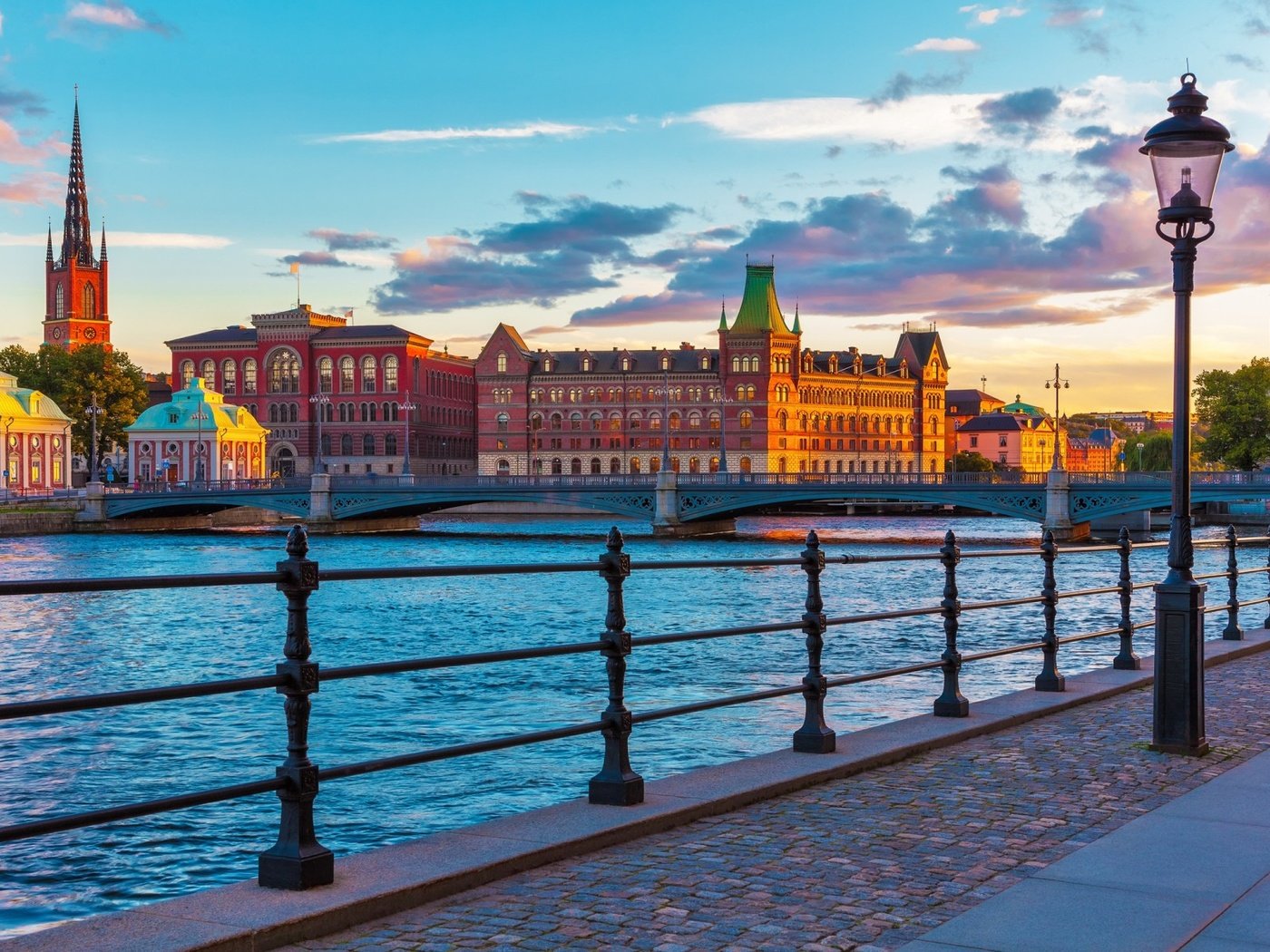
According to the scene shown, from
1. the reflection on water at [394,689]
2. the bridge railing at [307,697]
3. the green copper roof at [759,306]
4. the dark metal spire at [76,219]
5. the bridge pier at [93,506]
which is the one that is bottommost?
the reflection on water at [394,689]

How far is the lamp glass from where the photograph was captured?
8.36 metres

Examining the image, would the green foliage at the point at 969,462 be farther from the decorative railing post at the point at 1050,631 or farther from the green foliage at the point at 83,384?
the decorative railing post at the point at 1050,631

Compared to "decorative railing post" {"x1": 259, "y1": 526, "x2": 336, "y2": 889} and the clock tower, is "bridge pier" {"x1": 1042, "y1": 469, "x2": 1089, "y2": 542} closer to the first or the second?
"decorative railing post" {"x1": 259, "y1": 526, "x2": 336, "y2": 889}

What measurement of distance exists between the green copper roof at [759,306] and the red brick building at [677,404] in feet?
0.36

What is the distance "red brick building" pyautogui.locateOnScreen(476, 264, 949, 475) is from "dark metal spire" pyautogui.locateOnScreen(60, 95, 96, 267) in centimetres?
4572

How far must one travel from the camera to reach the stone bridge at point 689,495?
200 feet

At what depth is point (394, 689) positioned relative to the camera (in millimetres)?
21359

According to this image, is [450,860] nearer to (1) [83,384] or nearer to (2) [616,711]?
(2) [616,711]

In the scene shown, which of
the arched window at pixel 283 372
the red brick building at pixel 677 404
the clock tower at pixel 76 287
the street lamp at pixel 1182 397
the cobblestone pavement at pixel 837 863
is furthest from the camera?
the clock tower at pixel 76 287

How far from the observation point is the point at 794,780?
23.2 feet

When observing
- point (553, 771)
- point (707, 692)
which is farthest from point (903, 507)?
point (553, 771)

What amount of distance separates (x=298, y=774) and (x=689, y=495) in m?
65.1

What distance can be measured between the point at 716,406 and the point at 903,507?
2250cm

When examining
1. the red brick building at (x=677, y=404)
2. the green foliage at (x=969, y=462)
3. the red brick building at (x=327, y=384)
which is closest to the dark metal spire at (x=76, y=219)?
the red brick building at (x=327, y=384)
